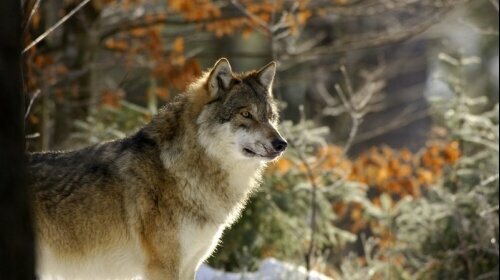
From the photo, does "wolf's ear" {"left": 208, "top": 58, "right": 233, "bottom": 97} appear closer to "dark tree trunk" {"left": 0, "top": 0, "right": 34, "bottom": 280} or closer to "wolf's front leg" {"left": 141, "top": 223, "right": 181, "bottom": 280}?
"wolf's front leg" {"left": 141, "top": 223, "right": 181, "bottom": 280}

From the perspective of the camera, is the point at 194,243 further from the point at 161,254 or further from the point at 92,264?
the point at 92,264

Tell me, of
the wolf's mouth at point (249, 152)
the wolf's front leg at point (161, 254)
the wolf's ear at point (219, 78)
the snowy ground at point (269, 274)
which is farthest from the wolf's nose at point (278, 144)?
the snowy ground at point (269, 274)

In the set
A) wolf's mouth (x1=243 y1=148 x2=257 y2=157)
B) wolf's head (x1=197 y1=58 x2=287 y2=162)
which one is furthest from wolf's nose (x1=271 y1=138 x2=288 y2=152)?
wolf's mouth (x1=243 y1=148 x2=257 y2=157)

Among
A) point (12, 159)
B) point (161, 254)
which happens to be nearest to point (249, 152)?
point (161, 254)

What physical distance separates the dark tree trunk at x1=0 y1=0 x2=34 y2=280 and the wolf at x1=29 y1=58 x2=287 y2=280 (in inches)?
107

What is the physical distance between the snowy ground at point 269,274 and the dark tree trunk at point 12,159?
16.7ft

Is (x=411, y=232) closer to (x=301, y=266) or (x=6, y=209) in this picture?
(x=301, y=266)

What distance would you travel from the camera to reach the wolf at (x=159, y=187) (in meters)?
5.75

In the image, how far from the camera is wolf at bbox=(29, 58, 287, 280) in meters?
5.75

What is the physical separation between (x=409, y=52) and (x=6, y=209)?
20390 mm

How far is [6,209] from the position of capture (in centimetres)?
294

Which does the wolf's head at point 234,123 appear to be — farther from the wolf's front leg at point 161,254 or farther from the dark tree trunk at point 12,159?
the dark tree trunk at point 12,159

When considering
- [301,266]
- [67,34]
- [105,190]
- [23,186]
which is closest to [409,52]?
[67,34]

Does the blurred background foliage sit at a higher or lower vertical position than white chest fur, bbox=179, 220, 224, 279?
lower
